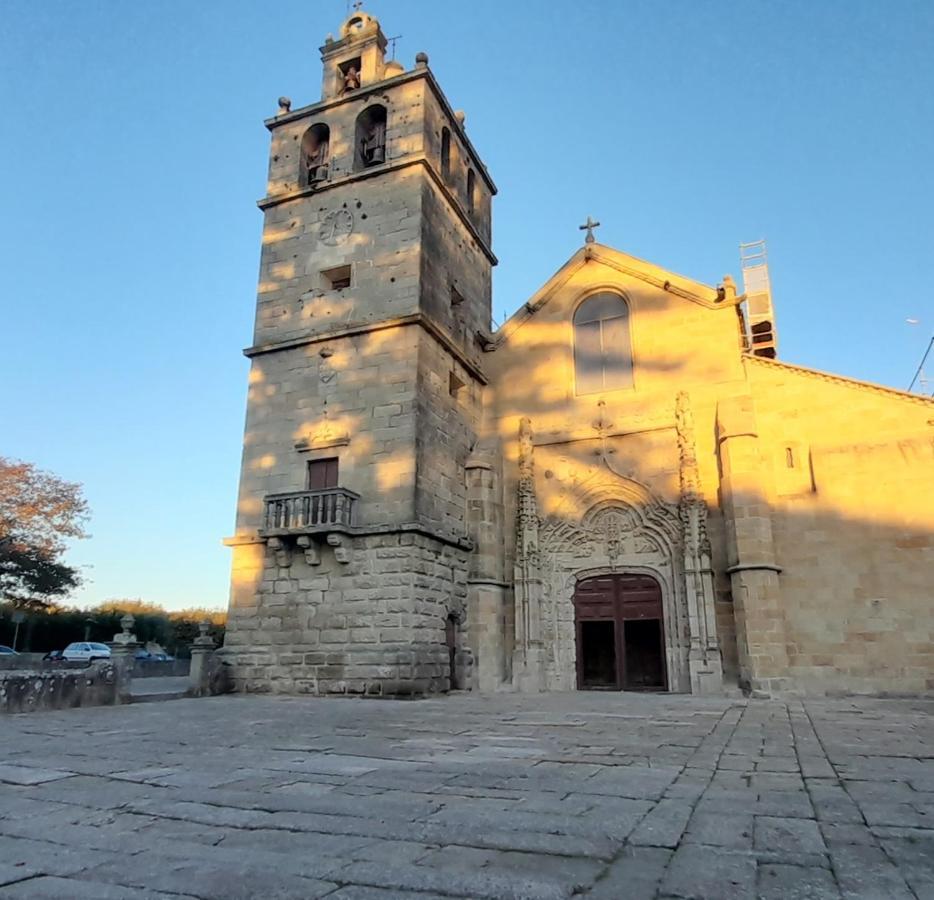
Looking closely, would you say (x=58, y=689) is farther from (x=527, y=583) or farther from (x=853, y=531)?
(x=853, y=531)

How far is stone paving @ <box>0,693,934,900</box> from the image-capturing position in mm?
2516

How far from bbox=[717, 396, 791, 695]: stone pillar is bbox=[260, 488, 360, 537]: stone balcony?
7.69m

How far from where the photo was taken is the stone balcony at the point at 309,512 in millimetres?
13438

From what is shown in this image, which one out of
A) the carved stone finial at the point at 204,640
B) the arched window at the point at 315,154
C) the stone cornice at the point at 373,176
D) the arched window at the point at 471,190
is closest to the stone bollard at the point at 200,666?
the carved stone finial at the point at 204,640

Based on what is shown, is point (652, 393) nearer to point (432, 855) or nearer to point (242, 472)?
point (242, 472)

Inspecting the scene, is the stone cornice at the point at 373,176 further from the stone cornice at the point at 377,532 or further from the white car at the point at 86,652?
the white car at the point at 86,652

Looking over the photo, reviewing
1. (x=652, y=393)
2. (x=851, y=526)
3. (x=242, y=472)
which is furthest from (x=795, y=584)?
(x=242, y=472)

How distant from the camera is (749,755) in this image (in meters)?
5.51

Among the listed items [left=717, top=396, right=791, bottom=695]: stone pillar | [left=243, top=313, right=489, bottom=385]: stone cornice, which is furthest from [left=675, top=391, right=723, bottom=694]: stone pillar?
[left=243, top=313, right=489, bottom=385]: stone cornice

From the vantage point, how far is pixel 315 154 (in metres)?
18.4

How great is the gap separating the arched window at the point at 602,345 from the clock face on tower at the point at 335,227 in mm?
6112

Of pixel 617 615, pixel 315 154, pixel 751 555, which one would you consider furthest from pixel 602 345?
pixel 315 154

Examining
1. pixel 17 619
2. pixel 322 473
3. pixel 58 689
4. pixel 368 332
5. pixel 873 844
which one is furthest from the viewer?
pixel 17 619

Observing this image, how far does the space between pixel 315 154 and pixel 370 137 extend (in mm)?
1617
